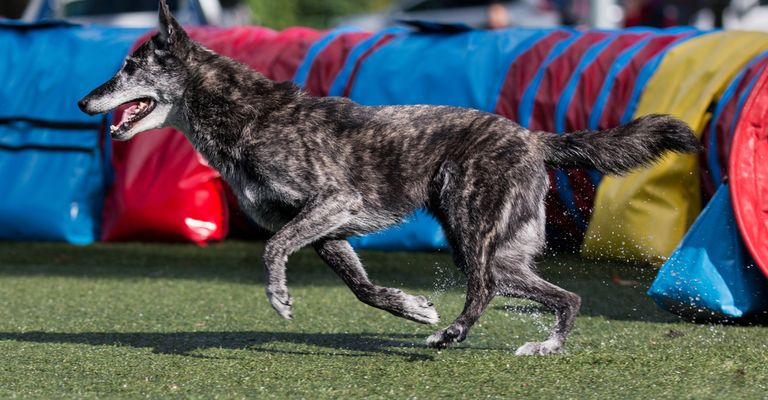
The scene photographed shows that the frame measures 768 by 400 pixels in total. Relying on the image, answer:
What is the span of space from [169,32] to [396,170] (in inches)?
48.3

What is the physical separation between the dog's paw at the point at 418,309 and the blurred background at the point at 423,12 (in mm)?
6334

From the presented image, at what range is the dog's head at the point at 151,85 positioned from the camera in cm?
525

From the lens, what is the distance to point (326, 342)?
5.10 m

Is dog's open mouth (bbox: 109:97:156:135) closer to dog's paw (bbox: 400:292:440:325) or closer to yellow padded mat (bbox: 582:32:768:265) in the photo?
dog's paw (bbox: 400:292:440:325)

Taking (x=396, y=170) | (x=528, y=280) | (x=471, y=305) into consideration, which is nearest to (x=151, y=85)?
(x=396, y=170)

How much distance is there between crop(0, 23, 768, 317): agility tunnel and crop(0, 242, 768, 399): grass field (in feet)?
1.08

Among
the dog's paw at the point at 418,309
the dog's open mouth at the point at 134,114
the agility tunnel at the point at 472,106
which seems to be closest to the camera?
the dog's paw at the point at 418,309

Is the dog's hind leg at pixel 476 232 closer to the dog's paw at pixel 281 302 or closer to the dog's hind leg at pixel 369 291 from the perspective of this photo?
the dog's hind leg at pixel 369 291

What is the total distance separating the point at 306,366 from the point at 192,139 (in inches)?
49.1

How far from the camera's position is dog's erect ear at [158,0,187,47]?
5227 mm

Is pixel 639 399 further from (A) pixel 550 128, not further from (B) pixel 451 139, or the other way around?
(A) pixel 550 128

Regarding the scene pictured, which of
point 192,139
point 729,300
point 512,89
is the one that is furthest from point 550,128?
point 192,139

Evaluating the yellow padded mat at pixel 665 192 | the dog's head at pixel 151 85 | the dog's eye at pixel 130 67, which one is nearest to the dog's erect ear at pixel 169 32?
→ the dog's head at pixel 151 85

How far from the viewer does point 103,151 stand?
8.35 metres
